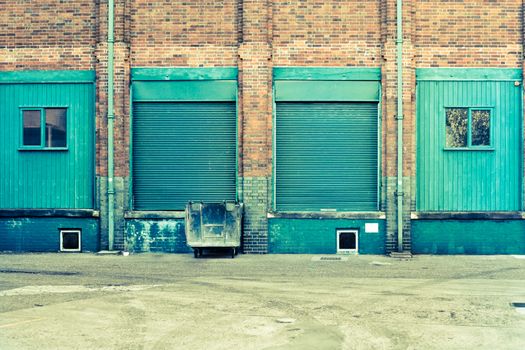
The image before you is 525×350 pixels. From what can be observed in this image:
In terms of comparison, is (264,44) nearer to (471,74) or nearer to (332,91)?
(332,91)

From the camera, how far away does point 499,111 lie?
1714 centimetres

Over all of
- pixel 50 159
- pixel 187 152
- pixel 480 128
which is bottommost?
pixel 50 159

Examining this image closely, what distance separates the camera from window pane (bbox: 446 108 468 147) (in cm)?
1716

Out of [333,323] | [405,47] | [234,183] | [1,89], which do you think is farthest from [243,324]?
[1,89]

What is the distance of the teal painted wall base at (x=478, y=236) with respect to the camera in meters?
16.9

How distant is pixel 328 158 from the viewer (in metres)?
17.2

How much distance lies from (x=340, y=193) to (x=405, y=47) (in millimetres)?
3801

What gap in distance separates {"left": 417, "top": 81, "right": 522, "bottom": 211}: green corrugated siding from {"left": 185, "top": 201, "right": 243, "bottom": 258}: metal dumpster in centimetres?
457

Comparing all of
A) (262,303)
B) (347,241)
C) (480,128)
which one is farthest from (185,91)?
(262,303)

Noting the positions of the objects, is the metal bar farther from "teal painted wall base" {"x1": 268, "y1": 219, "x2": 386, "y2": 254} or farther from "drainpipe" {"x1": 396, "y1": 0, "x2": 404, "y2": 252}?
"teal painted wall base" {"x1": 268, "y1": 219, "x2": 386, "y2": 254}

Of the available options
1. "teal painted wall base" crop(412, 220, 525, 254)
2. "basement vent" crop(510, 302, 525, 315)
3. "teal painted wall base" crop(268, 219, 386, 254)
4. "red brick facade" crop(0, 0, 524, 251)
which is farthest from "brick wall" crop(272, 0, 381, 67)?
"basement vent" crop(510, 302, 525, 315)

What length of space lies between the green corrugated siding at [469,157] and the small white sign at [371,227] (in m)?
1.12

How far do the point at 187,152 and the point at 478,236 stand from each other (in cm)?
725

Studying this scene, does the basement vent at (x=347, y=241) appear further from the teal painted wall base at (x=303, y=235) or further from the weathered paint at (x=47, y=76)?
the weathered paint at (x=47, y=76)
